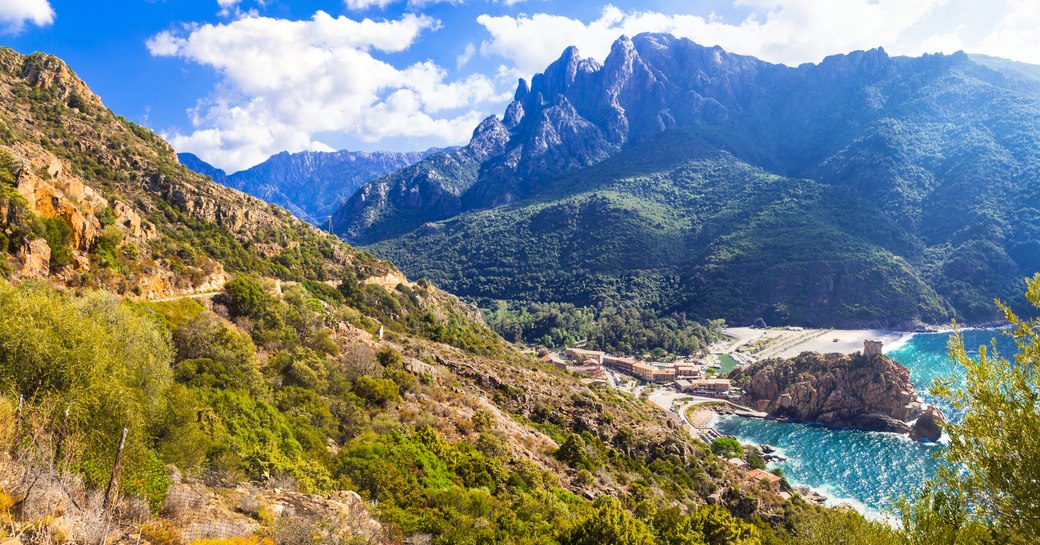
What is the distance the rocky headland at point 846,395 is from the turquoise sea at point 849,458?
2177 mm

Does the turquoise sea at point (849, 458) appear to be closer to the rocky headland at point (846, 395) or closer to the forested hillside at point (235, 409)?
the rocky headland at point (846, 395)

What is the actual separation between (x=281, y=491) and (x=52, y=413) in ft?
17.2

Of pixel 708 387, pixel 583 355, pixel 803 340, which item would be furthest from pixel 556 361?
pixel 803 340

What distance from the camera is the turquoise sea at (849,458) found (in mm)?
49375

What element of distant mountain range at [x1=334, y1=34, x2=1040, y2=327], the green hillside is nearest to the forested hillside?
the green hillside

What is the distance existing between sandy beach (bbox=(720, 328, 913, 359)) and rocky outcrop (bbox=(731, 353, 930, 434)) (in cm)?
2560

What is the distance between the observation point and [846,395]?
69.2m

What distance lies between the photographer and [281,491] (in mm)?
13234

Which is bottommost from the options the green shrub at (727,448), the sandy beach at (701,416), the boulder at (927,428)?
the sandy beach at (701,416)

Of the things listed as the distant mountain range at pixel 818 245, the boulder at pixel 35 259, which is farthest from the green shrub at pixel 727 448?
the distant mountain range at pixel 818 245

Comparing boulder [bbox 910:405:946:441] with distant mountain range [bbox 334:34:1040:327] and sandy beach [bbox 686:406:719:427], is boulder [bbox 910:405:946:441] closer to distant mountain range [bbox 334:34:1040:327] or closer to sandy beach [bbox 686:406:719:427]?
sandy beach [bbox 686:406:719:427]

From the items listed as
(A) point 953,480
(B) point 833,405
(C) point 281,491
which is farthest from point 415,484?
(B) point 833,405

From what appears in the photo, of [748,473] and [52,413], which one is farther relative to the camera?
[748,473]

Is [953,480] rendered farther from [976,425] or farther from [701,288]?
[701,288]
